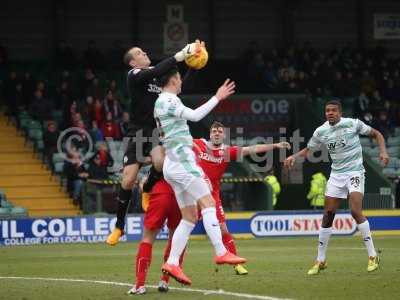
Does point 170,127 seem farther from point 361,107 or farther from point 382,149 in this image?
point 361,107

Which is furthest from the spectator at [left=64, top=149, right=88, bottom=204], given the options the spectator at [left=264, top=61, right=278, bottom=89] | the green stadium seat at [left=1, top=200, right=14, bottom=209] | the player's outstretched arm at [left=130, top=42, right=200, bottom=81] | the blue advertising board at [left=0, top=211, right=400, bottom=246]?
the player's outstretched arm at [left=130, top=42, right=200, bottom=81]

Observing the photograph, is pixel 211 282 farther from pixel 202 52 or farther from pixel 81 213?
pixel 81 213

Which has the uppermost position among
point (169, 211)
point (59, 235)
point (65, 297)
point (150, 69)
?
point (150, 69)

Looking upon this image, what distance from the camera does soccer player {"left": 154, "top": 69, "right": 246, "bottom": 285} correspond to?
11336 millimetres

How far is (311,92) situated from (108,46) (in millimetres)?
7146

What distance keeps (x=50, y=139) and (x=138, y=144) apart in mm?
15909

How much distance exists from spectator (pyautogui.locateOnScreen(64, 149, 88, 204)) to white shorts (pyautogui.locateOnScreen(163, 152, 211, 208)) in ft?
50.7

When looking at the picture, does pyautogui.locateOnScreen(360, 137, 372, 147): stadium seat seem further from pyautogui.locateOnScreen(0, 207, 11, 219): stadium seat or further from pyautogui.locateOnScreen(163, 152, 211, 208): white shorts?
pyautogui.locateOnScreen(163, 152, 211, 208): white shorts

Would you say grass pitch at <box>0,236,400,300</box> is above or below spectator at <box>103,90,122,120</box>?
below

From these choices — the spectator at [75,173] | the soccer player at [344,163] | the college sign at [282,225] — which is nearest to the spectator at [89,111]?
the spectator at [75,173]

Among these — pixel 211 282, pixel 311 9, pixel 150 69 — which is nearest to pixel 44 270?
pixel 211 282

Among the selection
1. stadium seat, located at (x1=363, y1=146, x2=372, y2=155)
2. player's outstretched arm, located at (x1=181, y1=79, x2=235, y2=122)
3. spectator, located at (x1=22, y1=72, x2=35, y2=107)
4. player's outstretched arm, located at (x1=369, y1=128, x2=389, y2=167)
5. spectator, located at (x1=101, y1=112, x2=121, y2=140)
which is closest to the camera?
player's outstretched arm, located at (x1=181, y1=79, x2=235, y2=122)

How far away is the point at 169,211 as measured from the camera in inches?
470

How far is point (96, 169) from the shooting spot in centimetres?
2689
